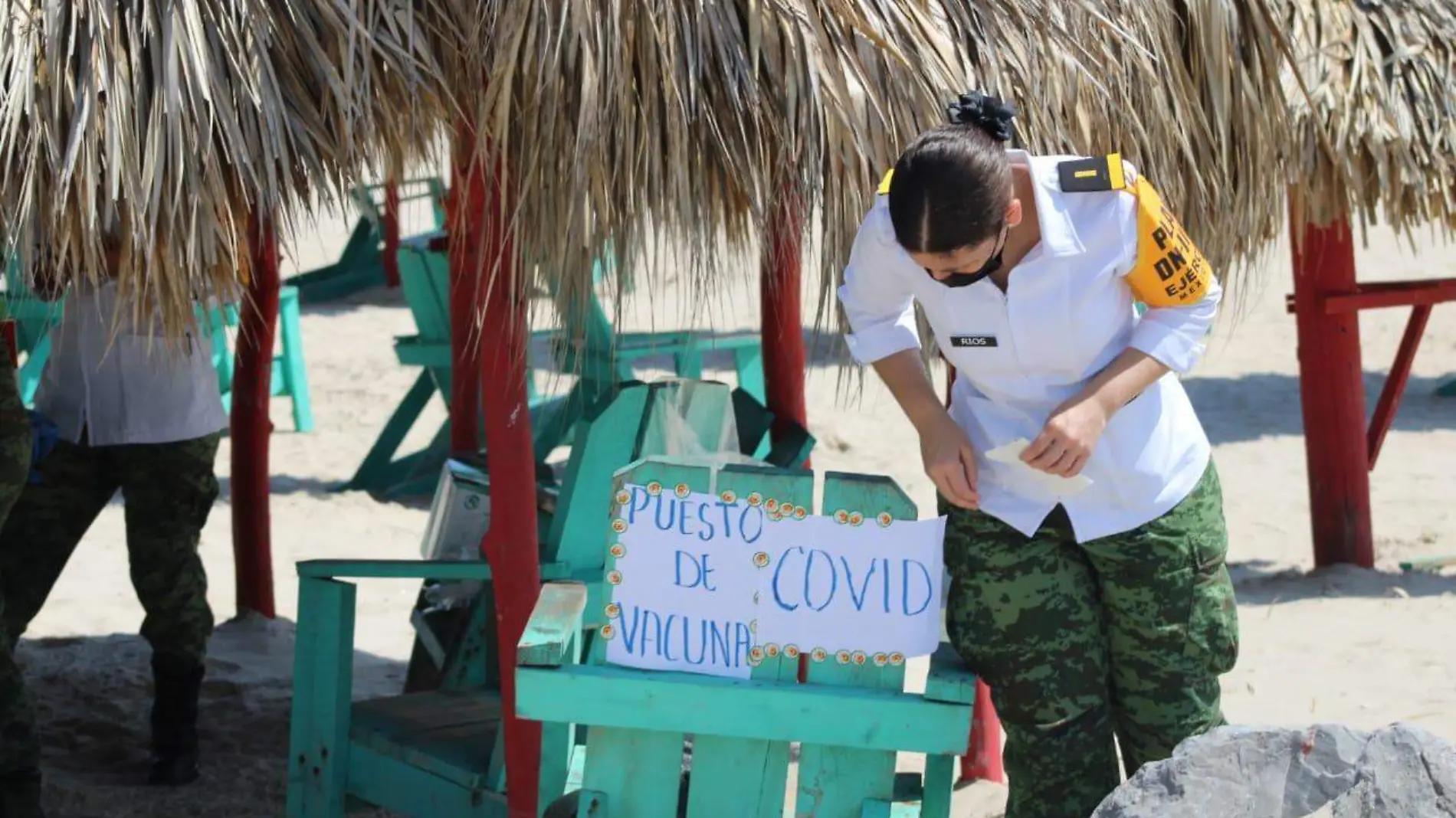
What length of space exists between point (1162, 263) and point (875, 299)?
0.41 metres

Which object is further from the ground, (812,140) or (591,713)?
(812,140)

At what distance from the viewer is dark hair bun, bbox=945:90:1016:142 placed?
7.00 ft

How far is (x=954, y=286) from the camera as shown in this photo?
2.22 m

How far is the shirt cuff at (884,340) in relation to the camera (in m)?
2.36

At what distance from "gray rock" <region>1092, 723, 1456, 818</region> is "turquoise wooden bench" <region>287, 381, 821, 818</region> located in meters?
1.44

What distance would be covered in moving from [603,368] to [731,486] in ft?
10.3

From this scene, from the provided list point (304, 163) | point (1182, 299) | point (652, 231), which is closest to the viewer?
point (1182, 299)

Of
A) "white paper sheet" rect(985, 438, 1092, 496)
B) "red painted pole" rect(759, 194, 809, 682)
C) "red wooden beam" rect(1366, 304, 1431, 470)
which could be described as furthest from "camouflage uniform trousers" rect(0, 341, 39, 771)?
"red wooden beam" rect(1366, 304, 1431, 470)

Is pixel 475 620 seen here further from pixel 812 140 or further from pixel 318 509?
pixel 318 509

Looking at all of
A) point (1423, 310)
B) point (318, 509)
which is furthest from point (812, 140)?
point (318, 509)

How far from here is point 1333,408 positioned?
582 centimetres

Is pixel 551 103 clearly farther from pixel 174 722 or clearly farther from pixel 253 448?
pixel 253 448

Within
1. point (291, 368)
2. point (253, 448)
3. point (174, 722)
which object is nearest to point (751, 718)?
point (174, 722)

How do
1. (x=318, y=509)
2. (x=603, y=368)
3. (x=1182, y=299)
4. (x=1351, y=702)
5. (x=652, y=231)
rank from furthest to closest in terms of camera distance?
(x=318, y=509)
(x=603, y=368)
(x=1351, y=702)
(x=652, y=231)
(x=1182, y=299)
